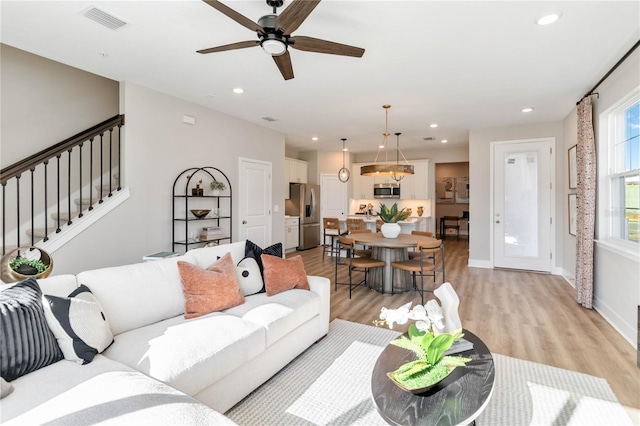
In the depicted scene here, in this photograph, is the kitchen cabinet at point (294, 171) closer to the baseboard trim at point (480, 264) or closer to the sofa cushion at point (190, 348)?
the baseboard trim at point (480, 264)

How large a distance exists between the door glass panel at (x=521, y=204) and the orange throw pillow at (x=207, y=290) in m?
5.45

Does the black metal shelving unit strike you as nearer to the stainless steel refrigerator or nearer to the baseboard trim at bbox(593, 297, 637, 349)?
the stainless steel refrigerator

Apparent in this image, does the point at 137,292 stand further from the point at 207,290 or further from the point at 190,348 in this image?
the point at 190,348

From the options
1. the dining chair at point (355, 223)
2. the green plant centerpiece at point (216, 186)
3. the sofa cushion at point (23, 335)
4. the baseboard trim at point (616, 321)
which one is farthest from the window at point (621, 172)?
the green plant centerpiece at point (216, 186)

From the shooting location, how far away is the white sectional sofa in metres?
1.22

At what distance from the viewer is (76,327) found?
5.33ft

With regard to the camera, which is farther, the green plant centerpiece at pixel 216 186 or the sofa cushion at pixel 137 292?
the green plant centerpiece at pixel 216 186

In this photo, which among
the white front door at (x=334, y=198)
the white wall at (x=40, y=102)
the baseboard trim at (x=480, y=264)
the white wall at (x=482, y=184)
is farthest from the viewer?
the white front door at (x=334, y=198)

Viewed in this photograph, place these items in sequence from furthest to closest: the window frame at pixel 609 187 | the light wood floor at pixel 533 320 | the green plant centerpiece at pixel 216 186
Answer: the green plant centerpiece at pixel 216 186
the window frame at pixel 609 187
the light wood floor at pixel 533 320

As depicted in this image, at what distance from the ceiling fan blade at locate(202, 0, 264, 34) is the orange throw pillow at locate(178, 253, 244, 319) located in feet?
5.66

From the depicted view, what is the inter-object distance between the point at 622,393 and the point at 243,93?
15.3ft

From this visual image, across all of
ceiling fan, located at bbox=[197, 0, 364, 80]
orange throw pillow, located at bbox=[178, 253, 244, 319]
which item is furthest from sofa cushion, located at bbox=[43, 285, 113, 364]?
ceiling fan, located at bbox=[197, 0, 364, 80]

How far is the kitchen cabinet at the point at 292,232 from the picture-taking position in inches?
317

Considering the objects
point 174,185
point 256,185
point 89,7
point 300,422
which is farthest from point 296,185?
point 300,422
